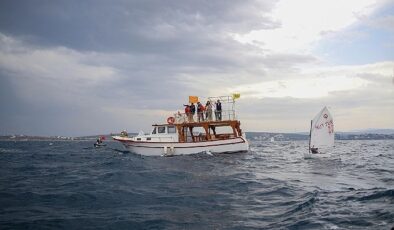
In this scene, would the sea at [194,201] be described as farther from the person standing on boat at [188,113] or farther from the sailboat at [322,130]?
the person standing on boat at [188,113]

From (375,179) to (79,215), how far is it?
1563 centimetres

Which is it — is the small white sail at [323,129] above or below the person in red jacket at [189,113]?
below

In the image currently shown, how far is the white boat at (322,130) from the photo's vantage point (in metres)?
31.9

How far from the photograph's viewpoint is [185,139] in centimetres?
3678

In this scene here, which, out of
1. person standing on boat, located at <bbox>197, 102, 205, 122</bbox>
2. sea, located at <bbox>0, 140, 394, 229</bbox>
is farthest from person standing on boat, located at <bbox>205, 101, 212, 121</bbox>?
sea, located at <bbox>0, 140, 394, 229</bbox>

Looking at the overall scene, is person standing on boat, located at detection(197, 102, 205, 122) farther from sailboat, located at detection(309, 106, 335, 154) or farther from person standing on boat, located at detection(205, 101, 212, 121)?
sailboat, located at detection(309, 106, 335, 154)

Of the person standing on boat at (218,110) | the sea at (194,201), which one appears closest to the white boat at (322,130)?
the person standing on boat at (218,110)

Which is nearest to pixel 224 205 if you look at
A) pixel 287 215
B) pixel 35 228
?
pixel 287 215

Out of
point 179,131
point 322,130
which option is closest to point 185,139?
point 179,131

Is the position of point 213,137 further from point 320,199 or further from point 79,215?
point 79,215

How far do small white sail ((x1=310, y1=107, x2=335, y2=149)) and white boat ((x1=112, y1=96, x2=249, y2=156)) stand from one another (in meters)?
6.63

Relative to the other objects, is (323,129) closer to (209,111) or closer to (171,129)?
(209,111)

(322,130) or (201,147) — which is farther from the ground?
(322,130)

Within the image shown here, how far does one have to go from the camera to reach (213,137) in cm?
3825
